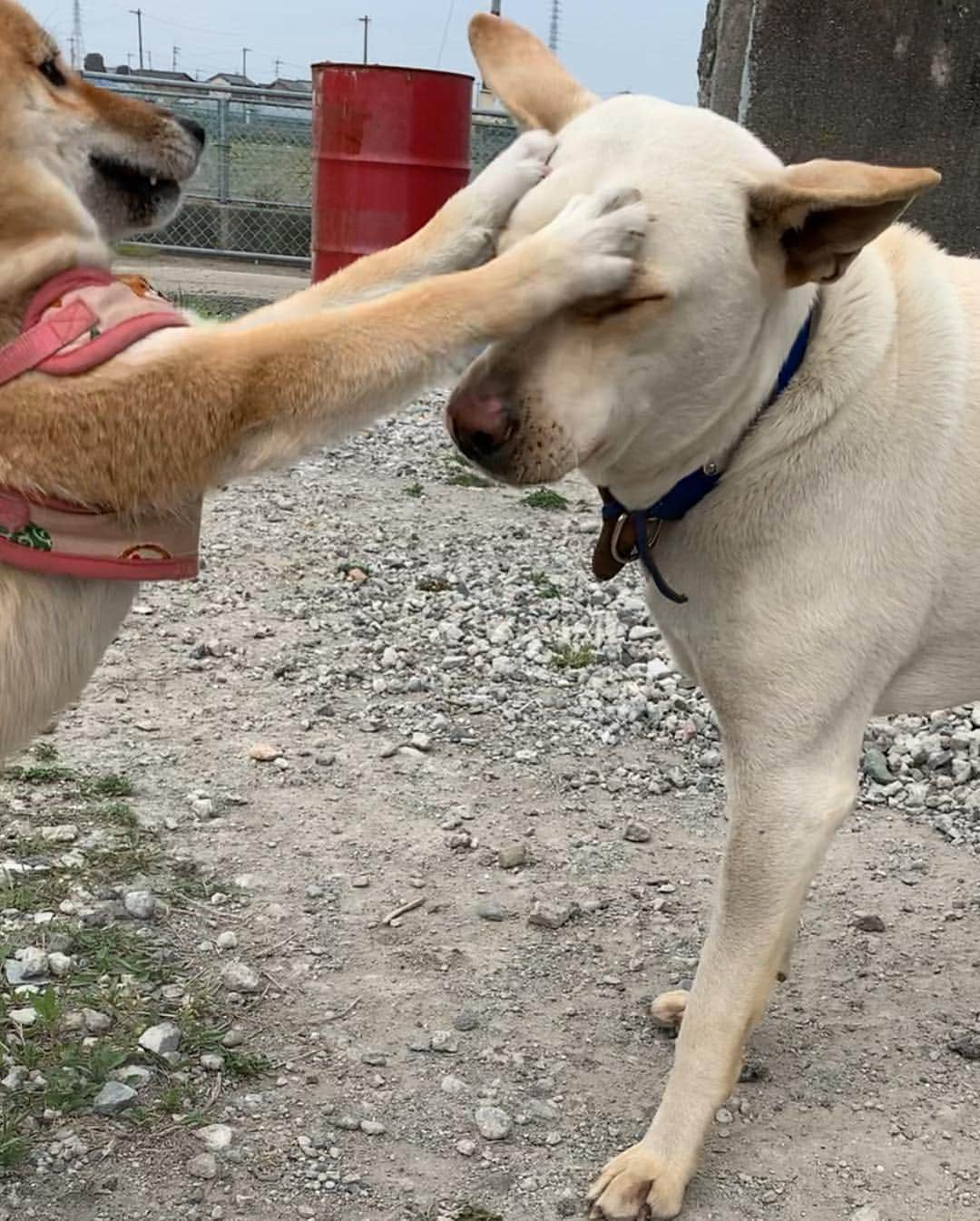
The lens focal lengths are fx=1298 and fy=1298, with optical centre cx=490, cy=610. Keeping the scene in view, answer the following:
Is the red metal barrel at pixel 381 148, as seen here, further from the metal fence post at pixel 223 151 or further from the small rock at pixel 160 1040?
the small rock at pixel 160 1040

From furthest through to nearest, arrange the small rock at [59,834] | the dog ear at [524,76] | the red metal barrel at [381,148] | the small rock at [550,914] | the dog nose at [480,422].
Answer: the red metal barrel at [381,148] < the small rock at [59,834] < the small rock at [550,914] < the dog ear at [524,76] < the dog nose at [480,422]

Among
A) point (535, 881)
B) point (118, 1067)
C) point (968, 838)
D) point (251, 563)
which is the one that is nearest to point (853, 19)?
point (251, 563)

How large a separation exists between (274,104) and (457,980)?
11.9 meters

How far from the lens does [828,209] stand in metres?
2.02

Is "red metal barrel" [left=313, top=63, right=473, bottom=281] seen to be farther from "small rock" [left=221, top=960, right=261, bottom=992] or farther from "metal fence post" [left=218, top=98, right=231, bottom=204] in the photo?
"small rock" [left=221, top=960, right=261, bottom=992]

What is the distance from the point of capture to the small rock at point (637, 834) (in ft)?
11.7

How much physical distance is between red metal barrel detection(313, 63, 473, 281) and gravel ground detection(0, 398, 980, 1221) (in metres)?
4.88

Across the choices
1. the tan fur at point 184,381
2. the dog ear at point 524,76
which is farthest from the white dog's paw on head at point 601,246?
the dog ear at point 524,76

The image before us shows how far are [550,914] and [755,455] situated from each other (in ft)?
4.61

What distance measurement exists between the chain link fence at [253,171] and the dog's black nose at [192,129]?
1079cm

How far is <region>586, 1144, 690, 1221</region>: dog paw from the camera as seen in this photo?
2371 millimetres

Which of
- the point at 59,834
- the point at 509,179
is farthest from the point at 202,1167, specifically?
the point at 509,179

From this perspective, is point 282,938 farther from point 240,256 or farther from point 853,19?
point 240,256

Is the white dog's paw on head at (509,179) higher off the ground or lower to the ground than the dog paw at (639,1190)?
higher
